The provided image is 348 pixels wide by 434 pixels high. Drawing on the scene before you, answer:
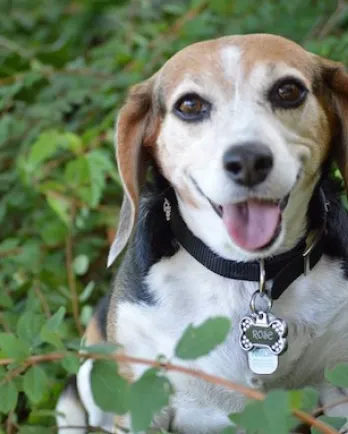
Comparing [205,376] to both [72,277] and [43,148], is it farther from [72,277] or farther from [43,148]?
[43,148]

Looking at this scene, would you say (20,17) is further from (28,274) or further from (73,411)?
(73,411)

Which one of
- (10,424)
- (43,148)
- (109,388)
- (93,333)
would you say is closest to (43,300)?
(93,333)

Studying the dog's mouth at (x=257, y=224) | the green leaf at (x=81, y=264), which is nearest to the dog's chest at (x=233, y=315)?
the dog's mouth at (x=257, y=224)

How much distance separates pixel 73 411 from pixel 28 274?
0.84 m

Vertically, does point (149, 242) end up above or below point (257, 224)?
below

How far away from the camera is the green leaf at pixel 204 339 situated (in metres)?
1.73

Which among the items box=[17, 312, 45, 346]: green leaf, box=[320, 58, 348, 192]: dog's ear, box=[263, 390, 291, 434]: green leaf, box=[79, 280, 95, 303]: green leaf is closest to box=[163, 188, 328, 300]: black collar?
box=[320, 58, 348, 192]: dog's ear

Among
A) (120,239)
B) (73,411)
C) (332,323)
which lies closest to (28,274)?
(73,411)

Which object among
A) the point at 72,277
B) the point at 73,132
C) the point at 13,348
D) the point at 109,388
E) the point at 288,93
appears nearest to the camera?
the point at 109,388

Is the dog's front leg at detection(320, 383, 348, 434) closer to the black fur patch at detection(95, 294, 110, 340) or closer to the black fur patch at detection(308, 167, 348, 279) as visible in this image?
the black fur patch at detection(308, 167, 348, 279)

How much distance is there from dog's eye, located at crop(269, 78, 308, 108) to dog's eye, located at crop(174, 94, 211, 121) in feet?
0.59

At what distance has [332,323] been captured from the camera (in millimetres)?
2615

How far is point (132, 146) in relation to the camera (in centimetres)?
267

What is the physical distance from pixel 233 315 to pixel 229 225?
0.32 m
